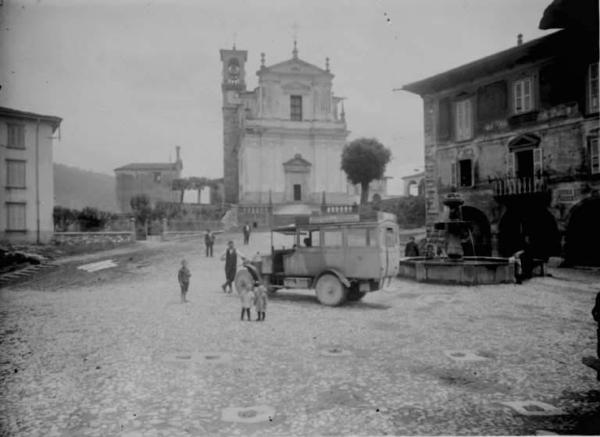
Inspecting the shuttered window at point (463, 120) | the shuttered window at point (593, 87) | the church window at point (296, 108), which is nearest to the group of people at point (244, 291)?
the shuttered window at point (593, 87)

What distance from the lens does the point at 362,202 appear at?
4331cm

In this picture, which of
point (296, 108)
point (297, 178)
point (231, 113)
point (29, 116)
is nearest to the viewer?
point (29, 116)

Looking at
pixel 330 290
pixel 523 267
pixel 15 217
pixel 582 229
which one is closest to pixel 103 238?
pixel 15 217

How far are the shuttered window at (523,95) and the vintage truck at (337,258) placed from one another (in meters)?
9.89

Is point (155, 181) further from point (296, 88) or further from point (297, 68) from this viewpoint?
point (297, 68)

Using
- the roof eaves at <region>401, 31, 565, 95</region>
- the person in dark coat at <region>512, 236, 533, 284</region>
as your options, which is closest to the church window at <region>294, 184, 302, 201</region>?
the roof eaves at <region>401, 31, 565, 95</region>

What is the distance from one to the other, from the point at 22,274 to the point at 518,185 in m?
17.6

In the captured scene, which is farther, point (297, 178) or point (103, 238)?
point (297, 178)

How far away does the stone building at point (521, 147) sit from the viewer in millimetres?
15016

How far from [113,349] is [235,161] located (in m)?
47.5

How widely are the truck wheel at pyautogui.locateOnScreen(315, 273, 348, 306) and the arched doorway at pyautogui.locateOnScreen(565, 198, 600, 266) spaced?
8717 mm

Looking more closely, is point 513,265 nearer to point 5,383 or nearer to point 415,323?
point 415,323

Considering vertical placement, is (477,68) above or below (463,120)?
above

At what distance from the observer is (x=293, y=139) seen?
43531mm
